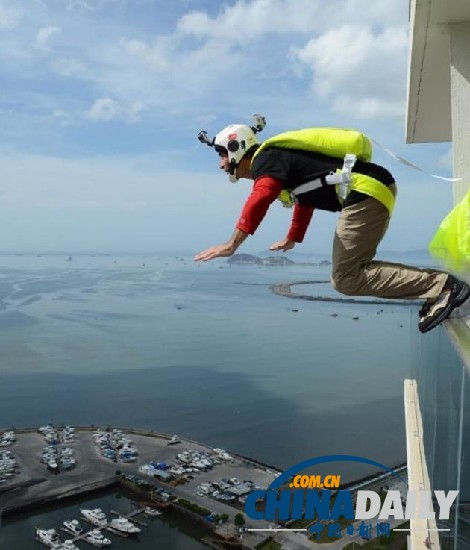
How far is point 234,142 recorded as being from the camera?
1530 millimetres

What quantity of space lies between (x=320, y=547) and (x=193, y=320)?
29.4 m

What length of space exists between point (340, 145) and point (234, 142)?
0.97 ft

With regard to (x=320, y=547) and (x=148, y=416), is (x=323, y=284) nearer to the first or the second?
(x=148, y=416)

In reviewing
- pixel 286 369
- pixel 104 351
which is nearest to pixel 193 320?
pixel 104 351

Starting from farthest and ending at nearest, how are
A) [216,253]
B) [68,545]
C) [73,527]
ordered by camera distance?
[73,527]
[68,545]
[216,253]

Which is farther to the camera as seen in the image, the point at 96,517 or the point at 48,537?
the point at 96,517

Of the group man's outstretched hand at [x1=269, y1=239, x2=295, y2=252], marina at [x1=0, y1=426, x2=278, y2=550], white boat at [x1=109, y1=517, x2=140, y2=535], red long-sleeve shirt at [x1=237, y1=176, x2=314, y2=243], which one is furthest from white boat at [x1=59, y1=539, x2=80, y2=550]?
red long-sleeve shirt at [x1=237, y1=176, x2=314, y2=243]

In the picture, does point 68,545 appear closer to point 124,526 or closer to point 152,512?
point 124,526

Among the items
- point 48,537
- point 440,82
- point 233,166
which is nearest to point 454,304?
point 233,166

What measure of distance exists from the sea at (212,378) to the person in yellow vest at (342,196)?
31.7ft

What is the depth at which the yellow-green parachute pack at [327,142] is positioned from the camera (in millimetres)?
1423

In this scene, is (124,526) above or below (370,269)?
below

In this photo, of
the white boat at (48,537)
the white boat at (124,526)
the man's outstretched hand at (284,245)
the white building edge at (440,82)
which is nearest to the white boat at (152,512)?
the white boat at (124,526)

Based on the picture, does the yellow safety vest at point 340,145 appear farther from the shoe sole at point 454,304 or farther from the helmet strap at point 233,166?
the shoe sole at point 454,304
